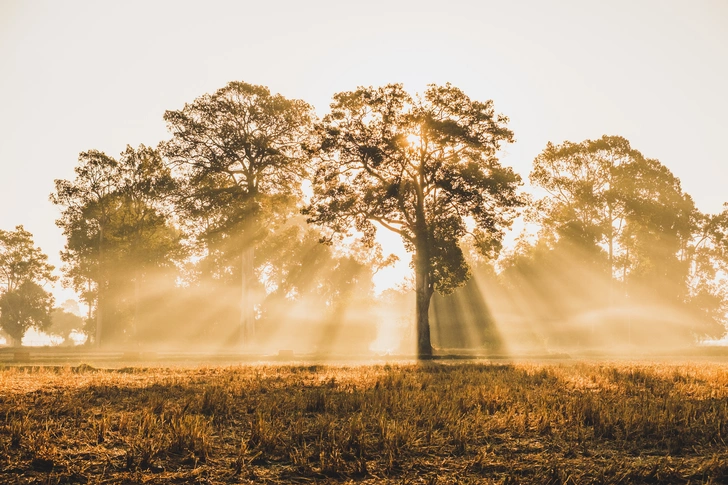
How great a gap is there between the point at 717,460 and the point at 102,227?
58464mm

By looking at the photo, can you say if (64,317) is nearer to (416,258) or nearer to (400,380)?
(416,258)

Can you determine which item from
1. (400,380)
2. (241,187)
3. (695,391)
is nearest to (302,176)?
(241,187)

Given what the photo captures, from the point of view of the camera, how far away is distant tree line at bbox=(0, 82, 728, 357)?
32.9m

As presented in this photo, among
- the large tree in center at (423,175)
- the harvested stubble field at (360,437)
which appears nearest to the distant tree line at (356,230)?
the large tree in center at (423,175)

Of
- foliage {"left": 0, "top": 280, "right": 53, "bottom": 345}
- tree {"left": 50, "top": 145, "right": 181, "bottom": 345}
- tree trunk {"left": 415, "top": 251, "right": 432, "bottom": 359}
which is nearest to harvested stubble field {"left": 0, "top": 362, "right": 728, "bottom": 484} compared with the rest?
tree trunk {"left": 415, "top": 251, "right": 432, "bottom": 359}

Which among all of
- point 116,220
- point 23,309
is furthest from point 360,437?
point 23,309

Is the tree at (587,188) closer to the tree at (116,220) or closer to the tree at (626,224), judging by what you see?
the tree at (626,224)

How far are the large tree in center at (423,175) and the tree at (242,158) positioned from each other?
848 cm

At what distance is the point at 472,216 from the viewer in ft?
109

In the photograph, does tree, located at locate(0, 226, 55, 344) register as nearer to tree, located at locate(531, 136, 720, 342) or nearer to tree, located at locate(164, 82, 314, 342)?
tree, located at locate(164, 82, 314, 342)

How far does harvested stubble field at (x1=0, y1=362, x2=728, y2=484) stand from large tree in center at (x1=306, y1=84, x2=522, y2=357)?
24423 mm

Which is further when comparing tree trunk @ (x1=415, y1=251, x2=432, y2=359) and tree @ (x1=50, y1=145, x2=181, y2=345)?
tree @ (x1=50, y1=145, x2=181, y2=345)

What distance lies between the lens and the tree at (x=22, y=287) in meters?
73.4

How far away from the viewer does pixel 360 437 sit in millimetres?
5090
